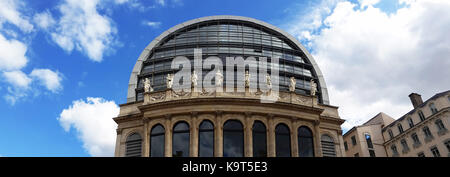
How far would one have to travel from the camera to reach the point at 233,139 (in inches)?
1220

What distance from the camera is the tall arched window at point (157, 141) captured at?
3127 centimetres

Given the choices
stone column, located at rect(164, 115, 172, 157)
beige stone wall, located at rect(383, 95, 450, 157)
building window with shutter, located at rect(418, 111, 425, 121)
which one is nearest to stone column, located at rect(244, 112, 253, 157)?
stone column, located at rect(164, 115, 172, 157)

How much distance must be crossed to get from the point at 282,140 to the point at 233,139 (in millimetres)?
4598

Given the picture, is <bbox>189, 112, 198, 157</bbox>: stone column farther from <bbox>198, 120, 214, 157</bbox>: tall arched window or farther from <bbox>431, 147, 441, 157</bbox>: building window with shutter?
<bbox>431, 147, 441, 157</bbox>: building window with shutter

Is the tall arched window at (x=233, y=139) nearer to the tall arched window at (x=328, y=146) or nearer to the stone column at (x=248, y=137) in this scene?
the stone column at (x=248, y=137)

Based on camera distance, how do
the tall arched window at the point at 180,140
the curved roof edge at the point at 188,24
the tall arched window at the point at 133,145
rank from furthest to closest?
the curved roof edge at the point at 188,24 → the tall arched window at the point at 133,145 → the tall arched window at the point at 180,140

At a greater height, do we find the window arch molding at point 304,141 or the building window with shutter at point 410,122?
the building window with shutter at point 410,122

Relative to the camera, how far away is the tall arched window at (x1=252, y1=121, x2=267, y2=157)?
30797 millimetres

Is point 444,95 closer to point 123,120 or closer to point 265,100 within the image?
point 265,100

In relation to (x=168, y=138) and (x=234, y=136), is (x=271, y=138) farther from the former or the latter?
(x=168, y=138)

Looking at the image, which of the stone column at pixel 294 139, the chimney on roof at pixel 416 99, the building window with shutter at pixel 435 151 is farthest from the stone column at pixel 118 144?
the chimney on roof at pixel 416 99

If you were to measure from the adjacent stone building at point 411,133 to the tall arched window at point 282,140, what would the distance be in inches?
1021

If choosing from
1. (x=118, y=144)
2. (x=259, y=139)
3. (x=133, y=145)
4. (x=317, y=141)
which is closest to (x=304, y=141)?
(x=317, y=141)

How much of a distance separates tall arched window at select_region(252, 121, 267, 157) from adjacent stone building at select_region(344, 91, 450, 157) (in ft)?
92.4
